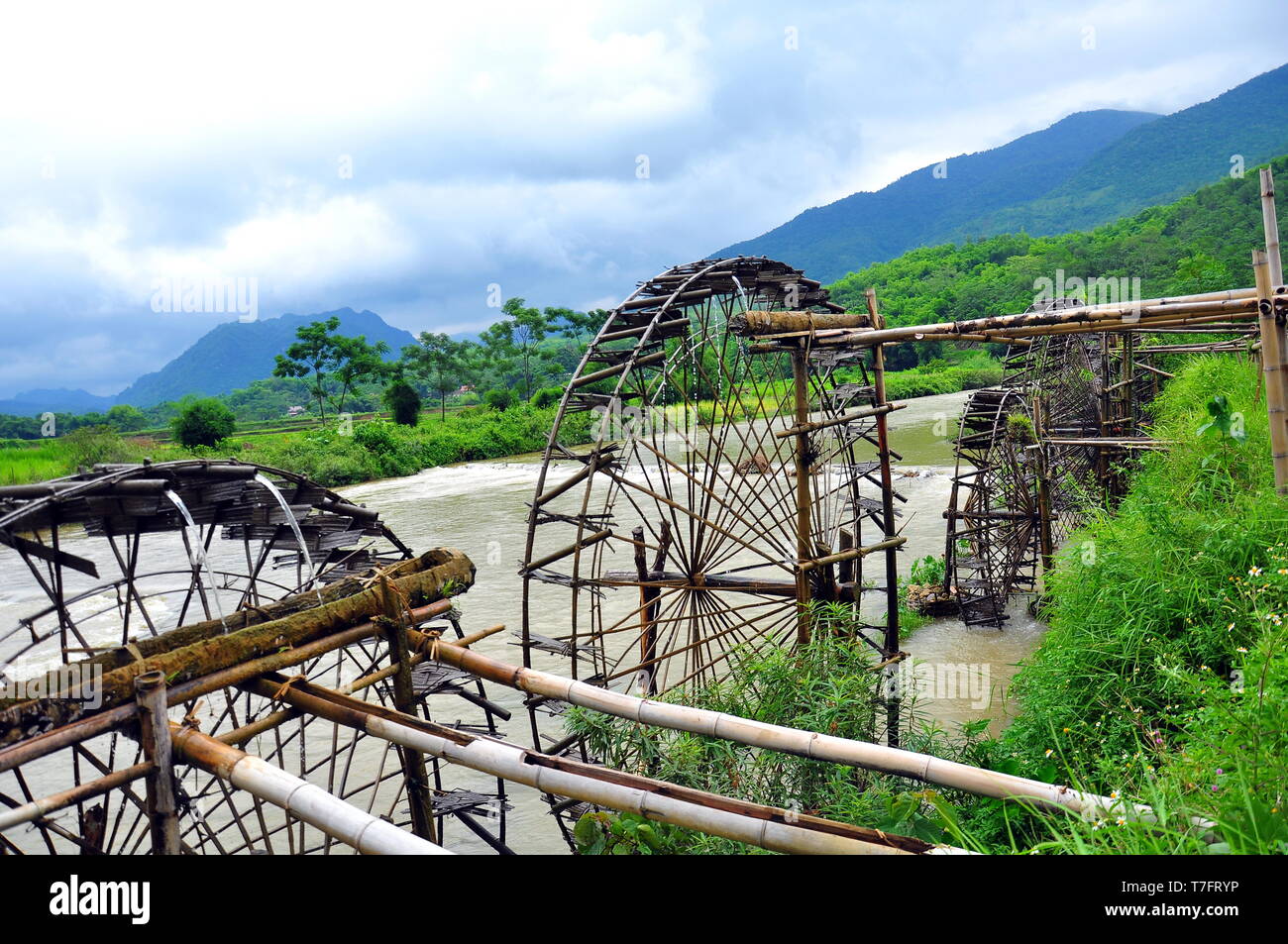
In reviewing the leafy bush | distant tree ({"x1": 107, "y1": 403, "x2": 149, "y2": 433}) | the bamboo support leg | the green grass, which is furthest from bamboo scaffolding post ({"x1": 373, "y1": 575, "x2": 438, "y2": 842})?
distant tree ({"x1": 107, "y1": 403, "x2": 149, "y2": 433})

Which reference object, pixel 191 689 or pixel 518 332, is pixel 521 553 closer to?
pixel 191 689

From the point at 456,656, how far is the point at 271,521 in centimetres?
262

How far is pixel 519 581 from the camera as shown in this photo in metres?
17.5

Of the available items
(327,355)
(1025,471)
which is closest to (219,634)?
(1025,471)

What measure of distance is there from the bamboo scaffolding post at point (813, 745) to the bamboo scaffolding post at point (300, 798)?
4.74ft

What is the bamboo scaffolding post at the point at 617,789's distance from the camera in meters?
3.20

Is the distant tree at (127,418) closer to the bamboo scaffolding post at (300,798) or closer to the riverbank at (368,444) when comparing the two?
the riverbank at (368,444)

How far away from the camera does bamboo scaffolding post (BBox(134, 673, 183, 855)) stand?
3650 mm

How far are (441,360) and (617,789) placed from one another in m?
52.2

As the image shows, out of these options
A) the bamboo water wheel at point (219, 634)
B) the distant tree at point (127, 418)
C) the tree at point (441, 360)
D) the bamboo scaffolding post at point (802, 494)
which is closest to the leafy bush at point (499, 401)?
Result: the tree at point (441, 360)

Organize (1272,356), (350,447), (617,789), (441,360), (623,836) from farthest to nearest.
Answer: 1. (441,360)
2. (350,447)
3. (1272,356)
4. (623,836)
5. (617,789)

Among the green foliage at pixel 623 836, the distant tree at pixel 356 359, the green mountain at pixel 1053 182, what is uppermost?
the green mountain at pixel 1053 182

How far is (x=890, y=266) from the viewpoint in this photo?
252 feet

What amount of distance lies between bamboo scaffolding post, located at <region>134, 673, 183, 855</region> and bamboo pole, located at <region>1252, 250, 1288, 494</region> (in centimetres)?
640
